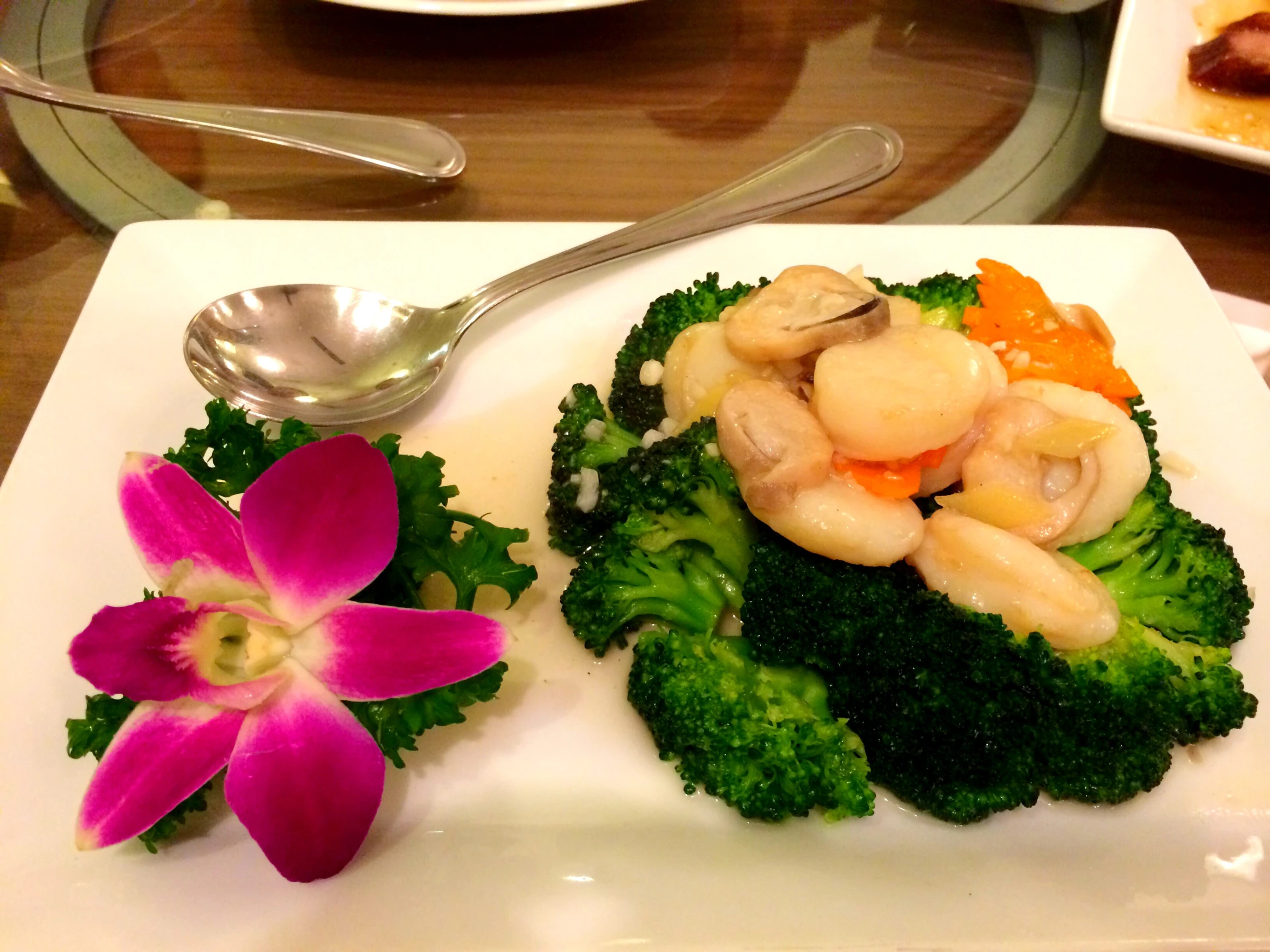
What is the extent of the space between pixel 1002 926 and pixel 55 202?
2.27 m

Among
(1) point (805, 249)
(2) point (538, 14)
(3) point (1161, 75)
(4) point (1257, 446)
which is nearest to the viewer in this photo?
(4) point (1257, 446)

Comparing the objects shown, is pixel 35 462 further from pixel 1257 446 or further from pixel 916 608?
pixel 1257 446

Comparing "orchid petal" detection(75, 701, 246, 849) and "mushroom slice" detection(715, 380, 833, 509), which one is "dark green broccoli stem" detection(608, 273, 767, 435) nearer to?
"mushroom slice" detection(715, 380, 833, 509)

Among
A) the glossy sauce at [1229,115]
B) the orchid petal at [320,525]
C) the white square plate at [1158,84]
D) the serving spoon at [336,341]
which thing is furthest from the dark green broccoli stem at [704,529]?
the glossy sauce at [1229,115]

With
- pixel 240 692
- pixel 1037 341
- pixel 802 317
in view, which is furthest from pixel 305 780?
pixel 1037 341

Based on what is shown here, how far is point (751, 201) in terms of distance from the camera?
1.59 meters

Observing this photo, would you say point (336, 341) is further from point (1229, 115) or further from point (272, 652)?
point (1229, 115)

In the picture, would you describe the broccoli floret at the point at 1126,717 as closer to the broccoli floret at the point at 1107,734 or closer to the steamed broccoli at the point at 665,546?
the broccoli floret at the point at 1107,734

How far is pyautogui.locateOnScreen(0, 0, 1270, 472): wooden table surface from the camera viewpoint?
6.04 ft

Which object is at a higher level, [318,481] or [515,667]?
[318,481]

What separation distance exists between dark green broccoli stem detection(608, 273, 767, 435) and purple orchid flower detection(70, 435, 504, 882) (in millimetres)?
486

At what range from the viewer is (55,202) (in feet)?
6.03

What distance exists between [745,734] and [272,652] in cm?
55

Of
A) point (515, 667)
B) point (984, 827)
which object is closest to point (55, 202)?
point (515, 667)
